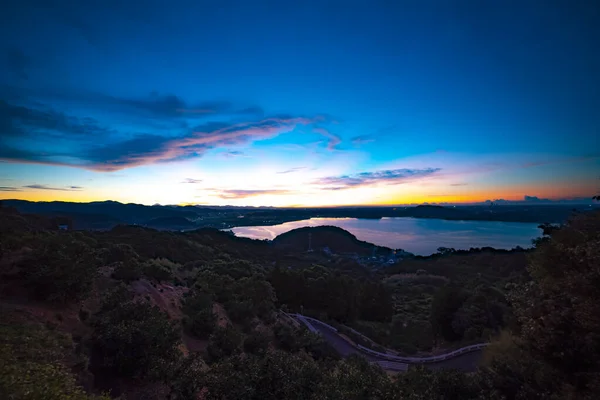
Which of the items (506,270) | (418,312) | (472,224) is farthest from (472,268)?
(472,224)

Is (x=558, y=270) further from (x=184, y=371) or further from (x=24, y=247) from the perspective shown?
(x=24, y=247)

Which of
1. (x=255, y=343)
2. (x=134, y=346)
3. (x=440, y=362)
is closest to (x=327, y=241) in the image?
(x=440, y=362)

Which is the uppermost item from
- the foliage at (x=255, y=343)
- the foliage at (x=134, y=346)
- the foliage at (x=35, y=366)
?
the foliage at (x=35, y=366)

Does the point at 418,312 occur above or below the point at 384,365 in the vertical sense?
below

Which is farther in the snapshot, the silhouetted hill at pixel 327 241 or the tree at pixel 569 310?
the silhouetted hill at pixel 327 241

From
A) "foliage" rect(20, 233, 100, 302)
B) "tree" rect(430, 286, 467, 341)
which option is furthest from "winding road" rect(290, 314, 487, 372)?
"foliage" rect(20, 233, 100, 302)

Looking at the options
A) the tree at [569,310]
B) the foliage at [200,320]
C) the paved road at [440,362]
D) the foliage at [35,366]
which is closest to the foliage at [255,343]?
the foliage at [200,320]

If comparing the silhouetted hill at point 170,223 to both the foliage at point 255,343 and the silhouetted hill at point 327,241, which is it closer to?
the silhouetted hill at point 327,241
